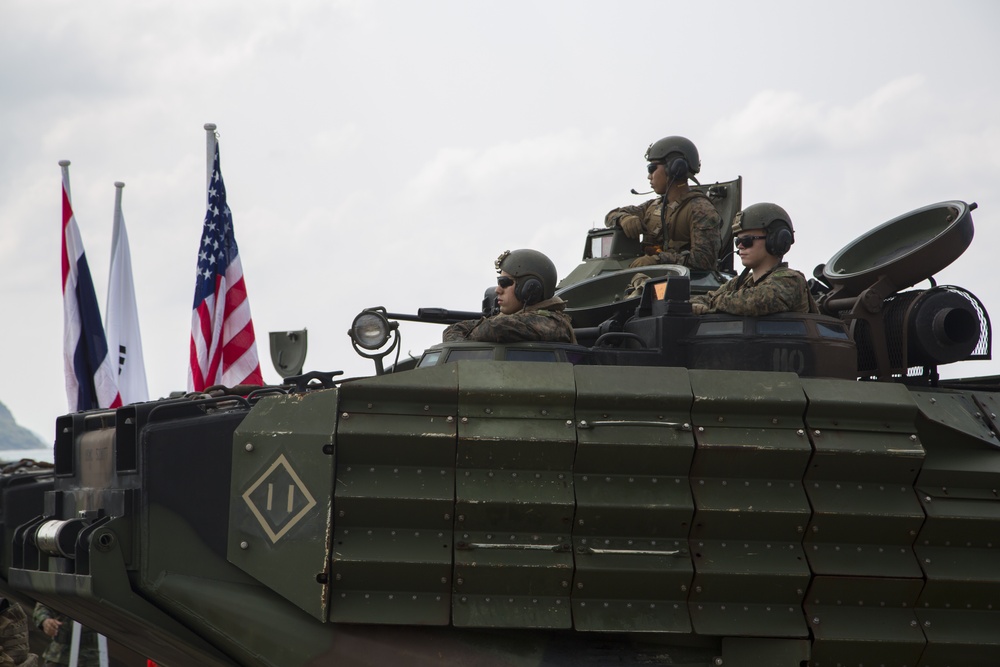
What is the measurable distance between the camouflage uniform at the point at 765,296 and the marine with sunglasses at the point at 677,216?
2347 millimetres

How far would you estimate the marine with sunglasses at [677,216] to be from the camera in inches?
450

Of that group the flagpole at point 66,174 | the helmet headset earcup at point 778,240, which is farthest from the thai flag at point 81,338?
the helmet headset earcup at point 778,240

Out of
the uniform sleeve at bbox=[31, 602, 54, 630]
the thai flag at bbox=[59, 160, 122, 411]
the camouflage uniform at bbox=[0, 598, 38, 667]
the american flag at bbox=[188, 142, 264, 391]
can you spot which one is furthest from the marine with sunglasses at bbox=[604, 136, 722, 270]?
the camouflage uniform at bbox=[0, 598, 38, 667]

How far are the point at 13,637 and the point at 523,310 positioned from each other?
8.10 meters

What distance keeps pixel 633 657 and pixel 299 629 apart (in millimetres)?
1927

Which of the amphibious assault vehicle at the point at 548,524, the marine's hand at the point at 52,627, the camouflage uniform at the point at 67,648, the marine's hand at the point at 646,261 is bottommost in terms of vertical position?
the camouflage uniform at the point at 67,648

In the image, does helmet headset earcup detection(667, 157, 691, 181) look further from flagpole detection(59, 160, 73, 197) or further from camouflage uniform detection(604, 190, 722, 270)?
flagpole detection(59, 160, 73, 197)

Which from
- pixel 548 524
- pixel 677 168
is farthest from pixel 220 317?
pixel 548 524

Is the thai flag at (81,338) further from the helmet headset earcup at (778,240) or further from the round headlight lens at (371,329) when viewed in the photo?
the helmet headset earcup at (778,240)

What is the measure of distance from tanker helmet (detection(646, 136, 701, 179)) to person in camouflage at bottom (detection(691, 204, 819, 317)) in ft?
8.33

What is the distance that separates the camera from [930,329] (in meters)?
9.47

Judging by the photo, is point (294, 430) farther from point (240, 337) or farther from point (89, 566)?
point (240, 337)

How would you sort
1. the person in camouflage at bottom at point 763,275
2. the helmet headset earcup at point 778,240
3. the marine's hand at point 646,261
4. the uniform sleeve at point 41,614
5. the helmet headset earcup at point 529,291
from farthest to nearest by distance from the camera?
the uniform sleeve at point 41,614, the marine's hand at point 646,261, the helmet headset earcup at point 529,291, the helmet headset earcup at point 778,240, the person in camouflage at bottom at point 763,275

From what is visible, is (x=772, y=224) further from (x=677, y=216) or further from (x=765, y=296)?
(x=677, y=216)
